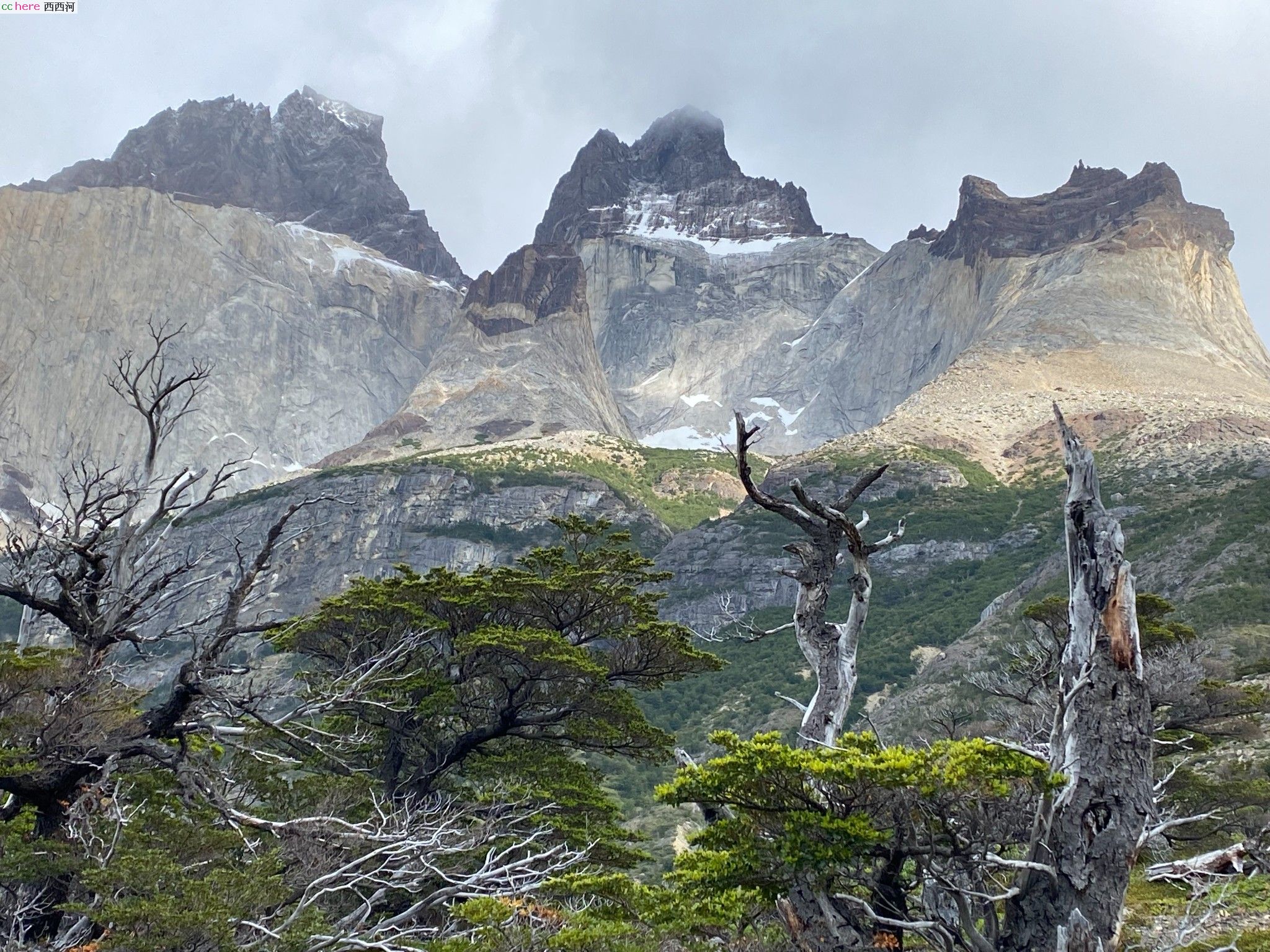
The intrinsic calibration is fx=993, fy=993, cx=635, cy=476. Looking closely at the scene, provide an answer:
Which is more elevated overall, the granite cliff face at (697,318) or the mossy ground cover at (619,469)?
the granite cliff face at (697,318)

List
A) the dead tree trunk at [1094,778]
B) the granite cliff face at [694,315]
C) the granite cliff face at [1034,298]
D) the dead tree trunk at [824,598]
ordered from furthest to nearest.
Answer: the granite cliff face at [694,315] → the granite cliff face at [1034,298] → the dead tree trunk at [824,598] → the dead tree trunk at [1094,778]

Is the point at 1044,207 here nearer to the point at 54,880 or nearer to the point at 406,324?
the point at 406,324

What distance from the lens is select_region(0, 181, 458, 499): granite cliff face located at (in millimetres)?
128250

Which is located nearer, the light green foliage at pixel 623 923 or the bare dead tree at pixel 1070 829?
the bare dead tree at pixel 1070 829

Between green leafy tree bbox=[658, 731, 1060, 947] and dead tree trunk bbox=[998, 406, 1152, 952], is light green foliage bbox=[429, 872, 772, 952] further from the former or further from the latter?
dead tree trunk bbox=[998, 406, 1152, 952]

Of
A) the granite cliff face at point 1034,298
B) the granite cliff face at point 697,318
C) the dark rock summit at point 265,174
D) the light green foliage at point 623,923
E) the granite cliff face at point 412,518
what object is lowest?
the light green foliage at point 623,923

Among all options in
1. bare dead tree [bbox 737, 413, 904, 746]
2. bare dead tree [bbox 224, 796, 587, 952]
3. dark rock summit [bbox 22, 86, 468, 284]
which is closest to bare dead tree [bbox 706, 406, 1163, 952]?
bare dead tree [bbox 737, 413, 904, 746]

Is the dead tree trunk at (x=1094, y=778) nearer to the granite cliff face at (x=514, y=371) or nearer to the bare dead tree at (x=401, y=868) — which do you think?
the bare dead tree at (x=401, y=868)

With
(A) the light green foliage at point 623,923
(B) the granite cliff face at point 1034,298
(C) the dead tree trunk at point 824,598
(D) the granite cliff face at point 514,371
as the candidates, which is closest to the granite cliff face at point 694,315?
(B) the granite cliff face at point 1034,298

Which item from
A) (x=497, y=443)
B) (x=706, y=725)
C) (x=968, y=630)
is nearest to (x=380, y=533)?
(x=497, y=443)

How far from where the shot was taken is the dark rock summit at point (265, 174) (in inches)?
6201

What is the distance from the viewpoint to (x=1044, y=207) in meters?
123

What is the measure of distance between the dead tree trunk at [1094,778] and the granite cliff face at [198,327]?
114900 millimetres

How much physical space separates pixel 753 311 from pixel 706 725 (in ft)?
494
